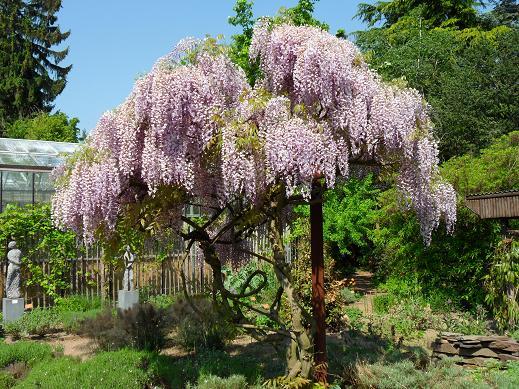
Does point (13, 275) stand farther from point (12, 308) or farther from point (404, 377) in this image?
point (404, 377)

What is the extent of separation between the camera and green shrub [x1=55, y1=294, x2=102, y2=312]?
37.1 ft

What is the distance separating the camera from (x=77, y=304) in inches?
451

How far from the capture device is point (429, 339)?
8312 millimetres

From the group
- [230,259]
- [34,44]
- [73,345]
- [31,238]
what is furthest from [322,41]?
[34,44]

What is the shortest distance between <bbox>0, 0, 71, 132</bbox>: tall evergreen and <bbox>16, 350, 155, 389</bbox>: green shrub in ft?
92.3

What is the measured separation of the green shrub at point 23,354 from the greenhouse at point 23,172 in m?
7.32

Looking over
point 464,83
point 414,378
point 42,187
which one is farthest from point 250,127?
point 464,83

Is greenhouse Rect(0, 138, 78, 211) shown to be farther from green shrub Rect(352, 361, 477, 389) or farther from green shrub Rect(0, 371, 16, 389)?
green shrub Rect(352, 361, 477, 389)

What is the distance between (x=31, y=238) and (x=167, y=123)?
787 cm

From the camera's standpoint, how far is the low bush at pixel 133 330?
7.88 meters

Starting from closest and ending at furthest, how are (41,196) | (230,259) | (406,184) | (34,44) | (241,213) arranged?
(406,184) → (241,213) → (230,259) → (41,196) → (34,44)

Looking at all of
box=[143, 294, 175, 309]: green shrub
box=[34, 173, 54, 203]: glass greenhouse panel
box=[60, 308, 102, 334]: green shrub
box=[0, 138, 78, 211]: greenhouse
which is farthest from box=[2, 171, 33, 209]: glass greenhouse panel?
box=[60, 308, 102, 334]: green shrub

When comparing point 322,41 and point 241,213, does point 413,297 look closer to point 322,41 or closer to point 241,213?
point 241,213

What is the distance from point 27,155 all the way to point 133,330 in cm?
852
